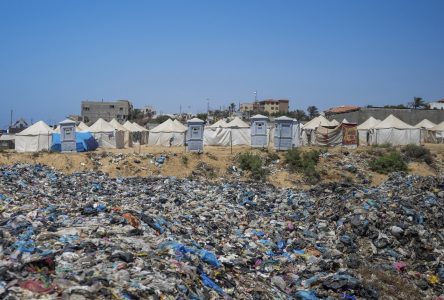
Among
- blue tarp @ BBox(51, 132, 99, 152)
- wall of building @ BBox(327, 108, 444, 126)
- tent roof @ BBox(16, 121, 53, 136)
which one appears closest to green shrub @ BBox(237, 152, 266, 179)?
blue tarp @ BBox(51, 132, 99, 152)

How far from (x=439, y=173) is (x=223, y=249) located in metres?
17.2

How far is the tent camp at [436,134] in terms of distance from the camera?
3322 centimetres

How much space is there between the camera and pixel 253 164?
20.0m

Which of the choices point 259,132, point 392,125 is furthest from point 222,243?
point 392,125

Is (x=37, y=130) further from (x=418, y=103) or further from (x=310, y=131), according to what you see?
(x=418, y=103)

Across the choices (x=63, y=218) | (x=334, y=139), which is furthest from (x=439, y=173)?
(x=63, y=218)

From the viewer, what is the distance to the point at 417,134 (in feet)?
97.1

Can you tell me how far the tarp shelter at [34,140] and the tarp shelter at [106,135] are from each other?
3.09 metres

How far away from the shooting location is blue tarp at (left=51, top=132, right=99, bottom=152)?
27578 mm

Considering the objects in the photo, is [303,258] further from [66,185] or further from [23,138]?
[23,138]

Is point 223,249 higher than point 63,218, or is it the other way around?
point 63,218

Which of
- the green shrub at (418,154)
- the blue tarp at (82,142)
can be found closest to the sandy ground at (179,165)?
the green shrub at (418,154)

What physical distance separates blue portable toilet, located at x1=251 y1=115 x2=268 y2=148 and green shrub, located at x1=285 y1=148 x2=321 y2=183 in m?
3.86

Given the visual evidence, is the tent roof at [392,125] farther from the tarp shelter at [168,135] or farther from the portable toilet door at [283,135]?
the tarp shelter at [168,135]
